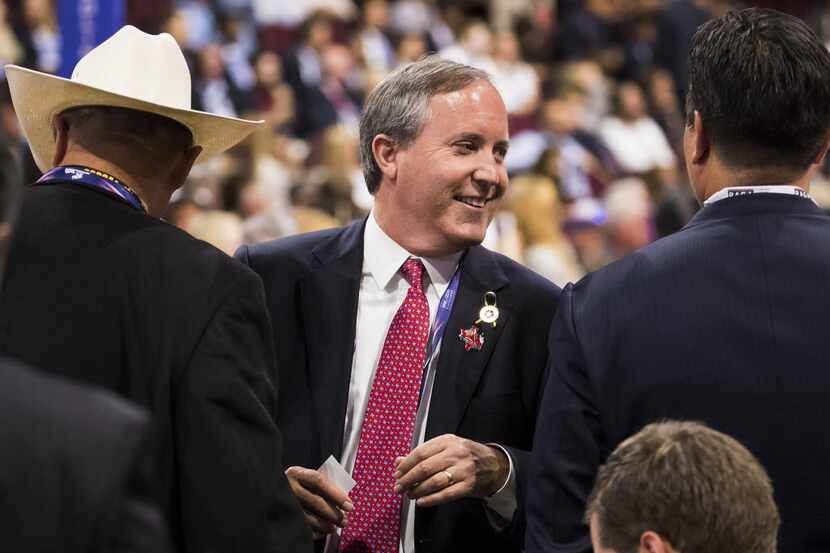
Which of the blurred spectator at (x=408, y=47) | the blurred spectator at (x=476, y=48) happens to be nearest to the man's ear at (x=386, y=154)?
the blurred spectator at (x=408, y=47)

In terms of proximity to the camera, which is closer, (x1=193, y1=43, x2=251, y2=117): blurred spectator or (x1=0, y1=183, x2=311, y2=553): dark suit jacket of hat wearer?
(x1=0, y1=183, x2=311, y2=553): dark suit jacket of hat wearer

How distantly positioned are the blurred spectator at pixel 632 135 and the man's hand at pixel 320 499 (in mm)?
10305

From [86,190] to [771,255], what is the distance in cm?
128

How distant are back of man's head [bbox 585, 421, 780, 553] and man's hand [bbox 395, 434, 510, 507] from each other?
30.0 inches

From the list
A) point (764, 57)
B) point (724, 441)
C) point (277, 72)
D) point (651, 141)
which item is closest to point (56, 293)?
point (724, 441)

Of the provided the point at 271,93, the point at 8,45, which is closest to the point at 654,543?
the point at 8,45

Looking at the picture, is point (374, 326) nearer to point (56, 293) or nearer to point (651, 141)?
point (56, 293)

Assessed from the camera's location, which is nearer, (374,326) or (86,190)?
(86,190)

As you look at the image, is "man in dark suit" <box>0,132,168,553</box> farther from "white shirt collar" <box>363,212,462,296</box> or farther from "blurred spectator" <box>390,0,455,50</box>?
"blurred spectator" <box>390,0,455,50</box>

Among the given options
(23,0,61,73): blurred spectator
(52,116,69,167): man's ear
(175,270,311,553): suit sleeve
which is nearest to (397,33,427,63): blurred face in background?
(23,0,61,73): blurred spectator

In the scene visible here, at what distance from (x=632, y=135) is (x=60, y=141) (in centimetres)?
1118

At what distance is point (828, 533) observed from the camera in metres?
2.44

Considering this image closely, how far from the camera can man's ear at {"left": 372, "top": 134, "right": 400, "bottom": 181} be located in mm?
3422

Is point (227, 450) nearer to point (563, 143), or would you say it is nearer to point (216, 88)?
point (216, 88)
